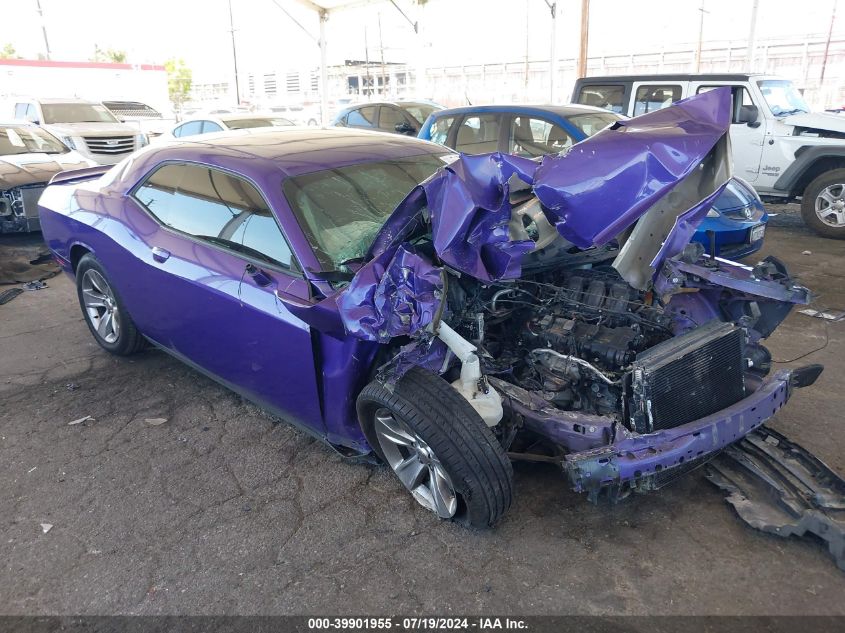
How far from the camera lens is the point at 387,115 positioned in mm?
11328

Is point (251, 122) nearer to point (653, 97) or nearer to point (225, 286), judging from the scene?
point (653, 97)

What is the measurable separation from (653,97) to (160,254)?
298 inches

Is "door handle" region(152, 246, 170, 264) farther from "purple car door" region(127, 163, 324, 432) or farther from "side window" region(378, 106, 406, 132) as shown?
"side window" region(378, 106, 406, 132)

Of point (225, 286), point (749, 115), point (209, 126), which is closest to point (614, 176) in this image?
point (225, 286)

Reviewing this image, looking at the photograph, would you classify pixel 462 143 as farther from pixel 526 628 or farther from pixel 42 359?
pixel 526 628

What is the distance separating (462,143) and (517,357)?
541cm

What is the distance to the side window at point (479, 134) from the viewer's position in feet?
25.6

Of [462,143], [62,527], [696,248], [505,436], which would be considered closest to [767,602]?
[505,436]

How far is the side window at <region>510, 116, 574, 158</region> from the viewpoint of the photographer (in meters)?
7.27

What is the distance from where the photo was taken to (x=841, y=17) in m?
32.5

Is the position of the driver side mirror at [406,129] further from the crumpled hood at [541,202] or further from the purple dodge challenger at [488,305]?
the crumpled hood at [541,202]

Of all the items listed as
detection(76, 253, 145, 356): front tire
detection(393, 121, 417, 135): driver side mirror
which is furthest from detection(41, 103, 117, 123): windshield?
detection(76, 253, 145, 356): front tire

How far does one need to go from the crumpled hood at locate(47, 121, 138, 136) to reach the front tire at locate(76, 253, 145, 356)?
9611 millimetres

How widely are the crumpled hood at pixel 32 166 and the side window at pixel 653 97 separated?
791 cm
